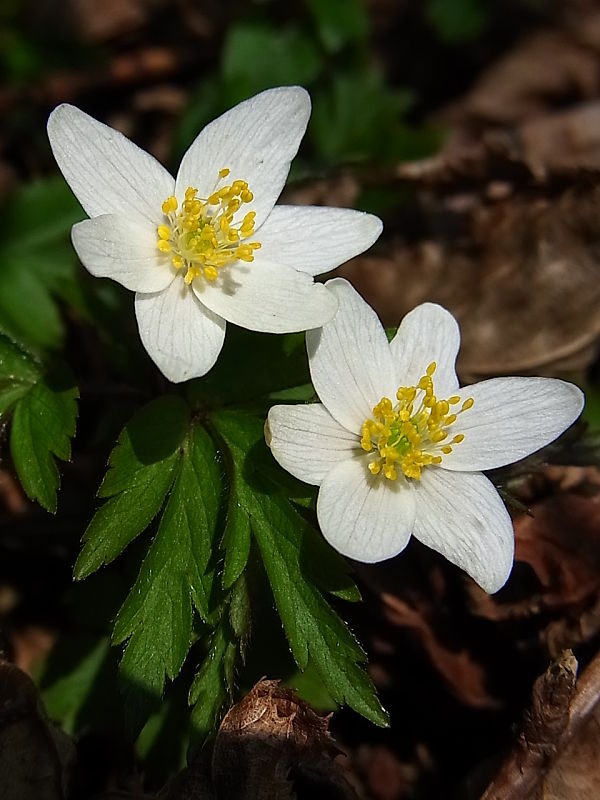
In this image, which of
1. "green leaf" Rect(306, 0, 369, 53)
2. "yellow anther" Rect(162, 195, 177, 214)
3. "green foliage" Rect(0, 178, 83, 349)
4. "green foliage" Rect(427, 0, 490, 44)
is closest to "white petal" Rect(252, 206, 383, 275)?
"yellow anther" Rect(162, 195, 177, 214)

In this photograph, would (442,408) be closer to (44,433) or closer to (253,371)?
(253,371)

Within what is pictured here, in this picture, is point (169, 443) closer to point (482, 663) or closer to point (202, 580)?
point (202, 580)

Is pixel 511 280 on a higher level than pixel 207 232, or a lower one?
lower

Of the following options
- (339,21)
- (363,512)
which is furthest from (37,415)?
(339,21)

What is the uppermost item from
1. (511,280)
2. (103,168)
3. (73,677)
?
(103,168)

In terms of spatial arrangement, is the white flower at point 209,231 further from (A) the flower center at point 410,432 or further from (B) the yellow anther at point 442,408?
(B) the yellow anther at point 442,408

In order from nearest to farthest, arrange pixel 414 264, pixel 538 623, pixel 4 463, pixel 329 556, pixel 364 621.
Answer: pixel 329 556 < pixel 4 463 < pixel 538 623 < pixel 364 621 < pixel 414 264

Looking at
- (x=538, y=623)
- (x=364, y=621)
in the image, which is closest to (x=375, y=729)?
(x=364, y=621)
